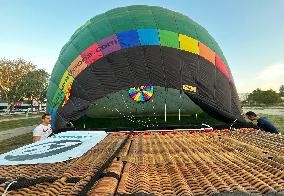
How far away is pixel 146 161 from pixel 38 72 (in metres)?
58.4

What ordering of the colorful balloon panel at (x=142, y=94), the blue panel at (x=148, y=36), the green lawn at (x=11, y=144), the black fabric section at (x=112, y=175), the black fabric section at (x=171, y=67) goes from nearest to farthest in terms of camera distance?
1. the black fabric section at (x=112, y=175)
2. the black fabric section at (x=171, y=67)
3. the blue panel at (x=148, y=36)
4. the green lawn at (x=11, y=144)
5. the colorful balloon panel at (x=142, y=94)

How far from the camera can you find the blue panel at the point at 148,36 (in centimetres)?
970

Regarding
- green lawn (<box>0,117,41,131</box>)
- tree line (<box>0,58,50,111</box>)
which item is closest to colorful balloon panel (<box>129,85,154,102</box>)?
green lawn (<box>0,117,41,131</box>)

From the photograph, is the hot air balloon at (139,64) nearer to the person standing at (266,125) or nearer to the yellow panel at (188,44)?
the yellow panel at (188,44)

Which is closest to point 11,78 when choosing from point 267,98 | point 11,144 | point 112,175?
point 11,144

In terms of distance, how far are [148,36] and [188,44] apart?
1.30 meters

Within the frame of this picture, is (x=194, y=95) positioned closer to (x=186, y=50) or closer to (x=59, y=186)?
(x=186, y=50)

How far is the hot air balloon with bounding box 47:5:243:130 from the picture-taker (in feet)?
30.1

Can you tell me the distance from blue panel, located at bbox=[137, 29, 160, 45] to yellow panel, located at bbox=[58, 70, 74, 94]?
2.48 meters

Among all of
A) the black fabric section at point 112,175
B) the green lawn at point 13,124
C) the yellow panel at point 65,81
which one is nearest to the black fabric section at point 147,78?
the yellow panel at point 65,81

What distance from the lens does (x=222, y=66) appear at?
10562 millimetres

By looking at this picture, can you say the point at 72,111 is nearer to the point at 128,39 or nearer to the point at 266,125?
the point at 128,39

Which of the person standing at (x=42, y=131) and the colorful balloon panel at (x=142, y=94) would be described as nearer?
the person standing at (x=42, y=131)

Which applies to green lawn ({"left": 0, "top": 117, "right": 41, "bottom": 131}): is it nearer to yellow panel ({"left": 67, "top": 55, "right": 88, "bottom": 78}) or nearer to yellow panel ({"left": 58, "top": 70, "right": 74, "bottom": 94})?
yellow panel ({"left": 58, "top": 70, "right": 74, "bottom": 94})
